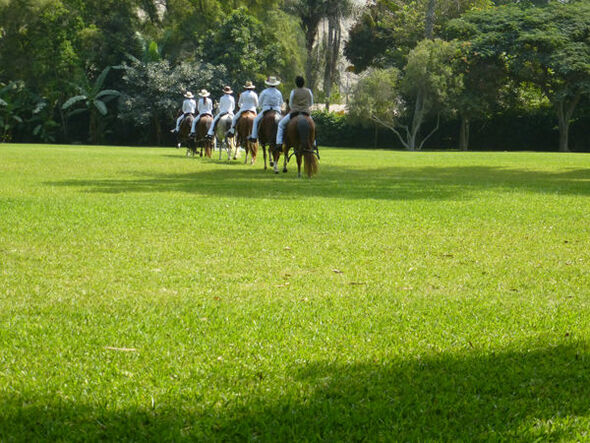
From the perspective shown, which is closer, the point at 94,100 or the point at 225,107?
the point at 225,107

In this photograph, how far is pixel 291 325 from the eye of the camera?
511 centimetres

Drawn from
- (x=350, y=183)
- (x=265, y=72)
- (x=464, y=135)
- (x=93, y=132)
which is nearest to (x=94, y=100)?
(x=93, y=132)

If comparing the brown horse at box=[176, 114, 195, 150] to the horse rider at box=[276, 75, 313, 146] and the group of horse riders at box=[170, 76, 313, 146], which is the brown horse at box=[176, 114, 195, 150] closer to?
the group of horse riders at box=[170, 76, 313, 146]

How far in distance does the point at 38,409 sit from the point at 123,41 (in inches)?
2028

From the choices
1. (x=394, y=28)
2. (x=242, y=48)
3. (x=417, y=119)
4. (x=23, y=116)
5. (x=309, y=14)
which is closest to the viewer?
(x=417, y=119)

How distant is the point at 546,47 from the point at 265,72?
1858 cm

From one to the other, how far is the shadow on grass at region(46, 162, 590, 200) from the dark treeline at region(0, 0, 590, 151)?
2652cm

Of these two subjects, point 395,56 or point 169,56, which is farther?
point 395,56

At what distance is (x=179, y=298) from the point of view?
228 inches

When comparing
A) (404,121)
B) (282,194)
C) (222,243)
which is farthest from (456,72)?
(222,243)

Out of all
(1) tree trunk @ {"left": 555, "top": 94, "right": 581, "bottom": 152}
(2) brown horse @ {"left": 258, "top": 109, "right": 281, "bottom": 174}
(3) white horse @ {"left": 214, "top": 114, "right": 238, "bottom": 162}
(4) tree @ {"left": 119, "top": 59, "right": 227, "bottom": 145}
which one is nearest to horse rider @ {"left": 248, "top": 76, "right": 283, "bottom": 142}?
(2) brown horse @ {"left": 258, "top": 109, "right": 281, "bottom": 174}

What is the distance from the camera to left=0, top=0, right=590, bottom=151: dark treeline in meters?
47.6

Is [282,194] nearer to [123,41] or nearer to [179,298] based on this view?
[179,298]

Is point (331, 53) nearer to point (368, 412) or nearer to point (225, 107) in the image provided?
point (225, 107)
